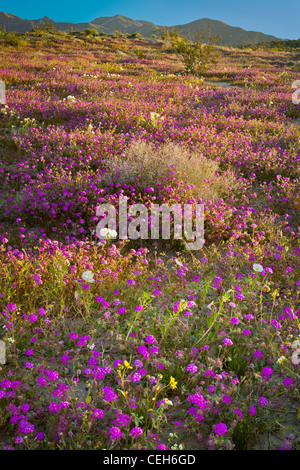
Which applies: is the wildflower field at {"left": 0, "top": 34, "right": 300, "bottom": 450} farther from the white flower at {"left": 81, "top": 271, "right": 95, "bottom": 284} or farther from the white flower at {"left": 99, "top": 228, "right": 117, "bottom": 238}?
the white flower at {"left": 99, "top": 228, "right": 117, "bottom": 238}

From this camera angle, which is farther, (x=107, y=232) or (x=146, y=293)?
(x=107, y=232)

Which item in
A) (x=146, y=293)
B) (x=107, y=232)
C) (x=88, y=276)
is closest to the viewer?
(x=146, y=293)

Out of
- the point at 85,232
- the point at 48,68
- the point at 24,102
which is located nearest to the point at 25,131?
the point at 24,102

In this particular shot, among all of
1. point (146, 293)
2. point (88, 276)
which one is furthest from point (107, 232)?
point (146, 293)

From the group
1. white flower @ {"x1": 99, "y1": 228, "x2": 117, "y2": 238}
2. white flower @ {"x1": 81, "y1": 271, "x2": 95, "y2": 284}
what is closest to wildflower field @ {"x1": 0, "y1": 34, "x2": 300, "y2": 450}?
white flower @ {"x1": 81, "y1": 271, "x2": 95, "y2": 284}

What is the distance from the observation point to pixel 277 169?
24.7 ft

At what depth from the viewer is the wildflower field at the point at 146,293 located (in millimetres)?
2307

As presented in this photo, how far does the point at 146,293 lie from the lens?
3053mm

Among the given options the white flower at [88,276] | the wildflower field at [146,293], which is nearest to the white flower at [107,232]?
the wildflower field at [146,293]

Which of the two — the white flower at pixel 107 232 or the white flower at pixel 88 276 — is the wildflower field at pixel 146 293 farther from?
the white flower at pixel 107 232

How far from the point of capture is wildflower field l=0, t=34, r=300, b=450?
2307mm

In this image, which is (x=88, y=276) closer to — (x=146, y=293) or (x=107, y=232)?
(x=146, y=293)

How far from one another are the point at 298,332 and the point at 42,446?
257cm
